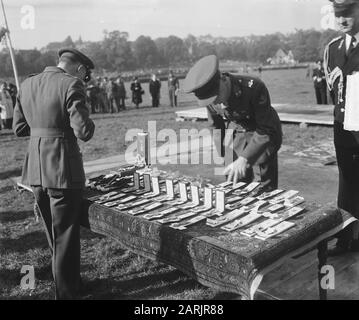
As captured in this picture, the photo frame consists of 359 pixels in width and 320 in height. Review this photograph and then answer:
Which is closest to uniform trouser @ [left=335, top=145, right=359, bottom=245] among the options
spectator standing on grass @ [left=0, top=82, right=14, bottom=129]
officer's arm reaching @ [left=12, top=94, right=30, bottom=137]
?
officer's arm reaching @ [left=12, top=94, right=30, bottom=137]

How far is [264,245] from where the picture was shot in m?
2.25

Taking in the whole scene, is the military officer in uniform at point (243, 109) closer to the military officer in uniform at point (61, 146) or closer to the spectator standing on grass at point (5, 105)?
the military officer in uniform at point (61, 146)

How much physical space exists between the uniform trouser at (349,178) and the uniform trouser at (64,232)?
214 centimetres

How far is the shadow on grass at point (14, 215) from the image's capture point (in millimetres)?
5695

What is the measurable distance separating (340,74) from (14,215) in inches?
184

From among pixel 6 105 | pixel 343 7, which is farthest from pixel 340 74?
pixel 6 105

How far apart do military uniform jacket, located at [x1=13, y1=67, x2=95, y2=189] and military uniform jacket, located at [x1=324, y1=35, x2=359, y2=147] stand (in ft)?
6.25

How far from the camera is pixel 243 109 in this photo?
3236mm

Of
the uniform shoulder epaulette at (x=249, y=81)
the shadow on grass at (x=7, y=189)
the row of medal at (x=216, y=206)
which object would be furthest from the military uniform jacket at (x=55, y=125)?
the shadow on grass at (x=7, y=189)

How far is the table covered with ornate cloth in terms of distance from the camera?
219 cm

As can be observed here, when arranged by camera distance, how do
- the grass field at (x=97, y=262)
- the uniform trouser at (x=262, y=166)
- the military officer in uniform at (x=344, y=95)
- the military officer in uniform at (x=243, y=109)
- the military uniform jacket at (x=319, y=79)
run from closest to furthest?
the military officer in uniform at (x=344, y=95) < the military officer in uniform at (x=243, y=109) < the uniform trouser at (x=262, y=166) < the grass field at (x=97, y=262) < the military uniform jacket at (x=319, y=79)

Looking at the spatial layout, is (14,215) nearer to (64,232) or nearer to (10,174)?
(10,174)
